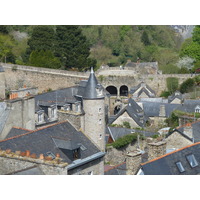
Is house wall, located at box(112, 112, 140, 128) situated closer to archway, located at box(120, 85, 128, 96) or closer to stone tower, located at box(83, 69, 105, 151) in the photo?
stone tower, located at box(83, 69, 105, 151)

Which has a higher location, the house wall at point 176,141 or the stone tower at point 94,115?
the stone tower at point 94,115

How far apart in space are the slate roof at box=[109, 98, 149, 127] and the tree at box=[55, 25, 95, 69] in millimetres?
9836

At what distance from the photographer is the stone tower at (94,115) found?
20828mm

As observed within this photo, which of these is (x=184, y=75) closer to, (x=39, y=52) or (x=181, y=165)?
(x=39, y=52)

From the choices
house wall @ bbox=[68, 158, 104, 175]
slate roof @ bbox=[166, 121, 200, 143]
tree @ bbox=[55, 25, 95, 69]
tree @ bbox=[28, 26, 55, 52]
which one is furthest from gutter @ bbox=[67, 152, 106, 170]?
tree @ bbox=[28, 26, 55, 52]

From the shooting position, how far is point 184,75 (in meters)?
38.9

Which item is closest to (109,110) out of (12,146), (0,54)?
(0,54)

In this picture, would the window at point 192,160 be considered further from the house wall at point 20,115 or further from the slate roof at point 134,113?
the slate roof at point 134,113

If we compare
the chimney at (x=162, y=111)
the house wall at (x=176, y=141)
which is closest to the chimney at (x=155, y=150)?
the house wall at (x=176, y=141)

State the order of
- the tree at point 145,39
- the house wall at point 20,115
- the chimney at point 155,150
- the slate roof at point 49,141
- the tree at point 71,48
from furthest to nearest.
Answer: the tree at point 145,39, the tree at point 71,48, the house wall at point 20,115, the chimney at point 155,150, the slate roof at point 49,141

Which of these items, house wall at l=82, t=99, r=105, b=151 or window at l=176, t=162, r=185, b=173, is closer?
window at l=176, t=162, r=185, b=173

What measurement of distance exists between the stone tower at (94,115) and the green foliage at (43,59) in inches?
728

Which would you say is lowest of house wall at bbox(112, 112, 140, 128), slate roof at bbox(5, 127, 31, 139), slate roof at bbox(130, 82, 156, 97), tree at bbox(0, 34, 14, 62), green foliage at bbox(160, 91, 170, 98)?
house wall at bbox(112, 112, 140, 128)

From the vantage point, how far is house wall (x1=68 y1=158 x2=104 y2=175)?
51.3 ft
